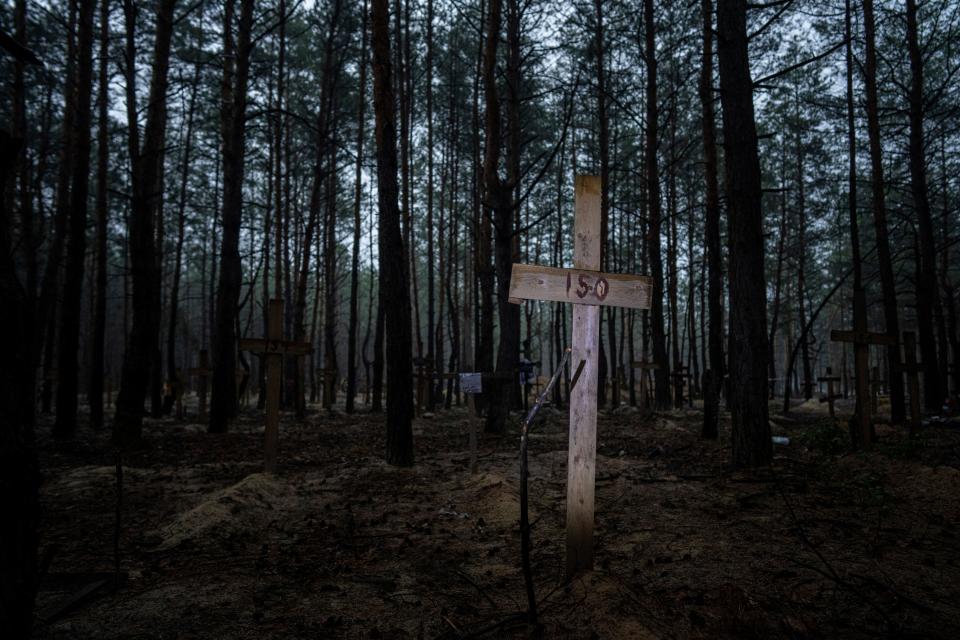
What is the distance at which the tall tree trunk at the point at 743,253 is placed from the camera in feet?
20.5

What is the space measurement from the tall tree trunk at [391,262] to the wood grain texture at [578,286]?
14.3 ft

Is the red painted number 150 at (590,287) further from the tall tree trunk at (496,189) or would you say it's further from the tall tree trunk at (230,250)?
the tall tree trunk at (230,250)

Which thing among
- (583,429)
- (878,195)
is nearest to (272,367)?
(583,429)

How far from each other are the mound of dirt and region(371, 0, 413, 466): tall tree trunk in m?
1.85

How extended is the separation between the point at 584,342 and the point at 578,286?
350 millimetres

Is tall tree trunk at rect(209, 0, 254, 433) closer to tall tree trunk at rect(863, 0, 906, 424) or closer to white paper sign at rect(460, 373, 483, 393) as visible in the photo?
white paper sign at rect(460, 373, 483, 393)

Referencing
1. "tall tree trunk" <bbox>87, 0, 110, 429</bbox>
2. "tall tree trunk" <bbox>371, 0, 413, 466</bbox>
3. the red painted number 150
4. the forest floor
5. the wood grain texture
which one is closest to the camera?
the forest floor

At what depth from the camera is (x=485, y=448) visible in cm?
971

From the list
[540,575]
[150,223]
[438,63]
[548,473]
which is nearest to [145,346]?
[150,223]

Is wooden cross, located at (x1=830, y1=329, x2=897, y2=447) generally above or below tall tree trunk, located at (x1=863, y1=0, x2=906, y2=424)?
below

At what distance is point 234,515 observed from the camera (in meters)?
4.89

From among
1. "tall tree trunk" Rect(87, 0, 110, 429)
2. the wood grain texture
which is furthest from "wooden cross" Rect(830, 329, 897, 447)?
"tall tree trunk" Rect(87, 0, 110, 429)

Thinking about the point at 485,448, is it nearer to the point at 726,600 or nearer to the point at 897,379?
the point at 726,600

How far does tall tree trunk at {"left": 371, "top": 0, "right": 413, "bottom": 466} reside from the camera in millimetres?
7328
